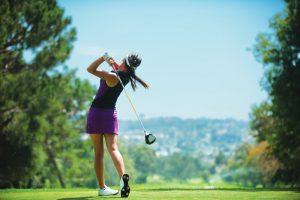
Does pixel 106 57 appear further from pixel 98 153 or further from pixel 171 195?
pixel 171 195

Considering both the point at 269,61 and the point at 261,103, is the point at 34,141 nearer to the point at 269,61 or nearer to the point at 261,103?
the point at 269,61

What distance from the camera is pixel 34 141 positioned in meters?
33.7

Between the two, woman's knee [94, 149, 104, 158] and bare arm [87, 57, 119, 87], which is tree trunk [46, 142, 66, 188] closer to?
woman's knee [94, 149, 104, 158]

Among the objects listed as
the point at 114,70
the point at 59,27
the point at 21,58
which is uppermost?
the point at 59,27

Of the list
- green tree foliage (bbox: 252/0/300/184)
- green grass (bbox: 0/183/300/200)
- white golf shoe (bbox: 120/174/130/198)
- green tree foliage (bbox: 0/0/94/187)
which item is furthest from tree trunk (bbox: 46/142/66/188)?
white golf shoe (bbox: 120/174/130/198)

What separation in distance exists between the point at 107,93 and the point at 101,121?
45 centimetres

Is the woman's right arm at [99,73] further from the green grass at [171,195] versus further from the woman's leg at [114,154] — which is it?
the green grass at [171,195]

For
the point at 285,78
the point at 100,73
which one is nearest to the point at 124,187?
the point at 100,73

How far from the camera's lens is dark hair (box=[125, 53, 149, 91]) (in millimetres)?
7551

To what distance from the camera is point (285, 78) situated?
2719 cm

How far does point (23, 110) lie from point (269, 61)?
52.7ft

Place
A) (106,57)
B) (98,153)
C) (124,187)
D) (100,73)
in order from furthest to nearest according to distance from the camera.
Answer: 1. (98,153)
2. (106,57)
3. (100,73)
4. (124,187)

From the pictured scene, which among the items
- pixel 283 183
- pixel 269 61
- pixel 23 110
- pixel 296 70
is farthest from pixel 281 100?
pixel 23 110

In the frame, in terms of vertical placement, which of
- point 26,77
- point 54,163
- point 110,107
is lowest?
point 54,163
